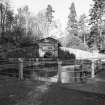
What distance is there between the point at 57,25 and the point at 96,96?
1693 inches

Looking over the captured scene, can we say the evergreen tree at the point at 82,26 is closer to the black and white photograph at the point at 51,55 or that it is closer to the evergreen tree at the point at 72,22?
the black and white photograph at the point at 51,55

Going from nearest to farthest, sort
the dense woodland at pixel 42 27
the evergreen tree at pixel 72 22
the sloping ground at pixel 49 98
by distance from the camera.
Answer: the sloping ground at pixel 49 98 < the dense woodland at pixel 42 27 < the evergreen tree at pixel 72 22

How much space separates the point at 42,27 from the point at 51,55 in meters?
22.0

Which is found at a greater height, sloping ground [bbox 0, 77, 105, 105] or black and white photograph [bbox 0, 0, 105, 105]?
black and white photograph [bbox 0, 0, 105, 105]

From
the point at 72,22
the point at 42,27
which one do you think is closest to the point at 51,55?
the point at 42,27

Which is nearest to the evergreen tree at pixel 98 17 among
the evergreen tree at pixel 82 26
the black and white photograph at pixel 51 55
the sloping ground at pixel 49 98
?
the black and white photograph at pixel 51 55

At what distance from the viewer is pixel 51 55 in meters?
23.1

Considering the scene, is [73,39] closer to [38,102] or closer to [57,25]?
[57,25]

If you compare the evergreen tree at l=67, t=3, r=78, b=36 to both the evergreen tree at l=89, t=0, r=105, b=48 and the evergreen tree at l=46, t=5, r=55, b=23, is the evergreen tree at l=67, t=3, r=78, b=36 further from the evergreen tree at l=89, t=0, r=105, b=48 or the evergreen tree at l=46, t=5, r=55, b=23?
the evergreen tree at l=89, t=0, r=105, b=48

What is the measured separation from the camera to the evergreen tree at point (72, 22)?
39.5 m

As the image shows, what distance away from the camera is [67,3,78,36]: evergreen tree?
3946 cm

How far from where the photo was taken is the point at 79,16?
43.7 metres

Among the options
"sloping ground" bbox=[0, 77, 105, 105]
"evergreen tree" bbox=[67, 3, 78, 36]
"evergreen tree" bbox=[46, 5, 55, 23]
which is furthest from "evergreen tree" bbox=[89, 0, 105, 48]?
"sloping ground" bbox=[0, 77, 105, 105]

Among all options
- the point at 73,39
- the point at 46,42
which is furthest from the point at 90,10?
the point at 46,42
